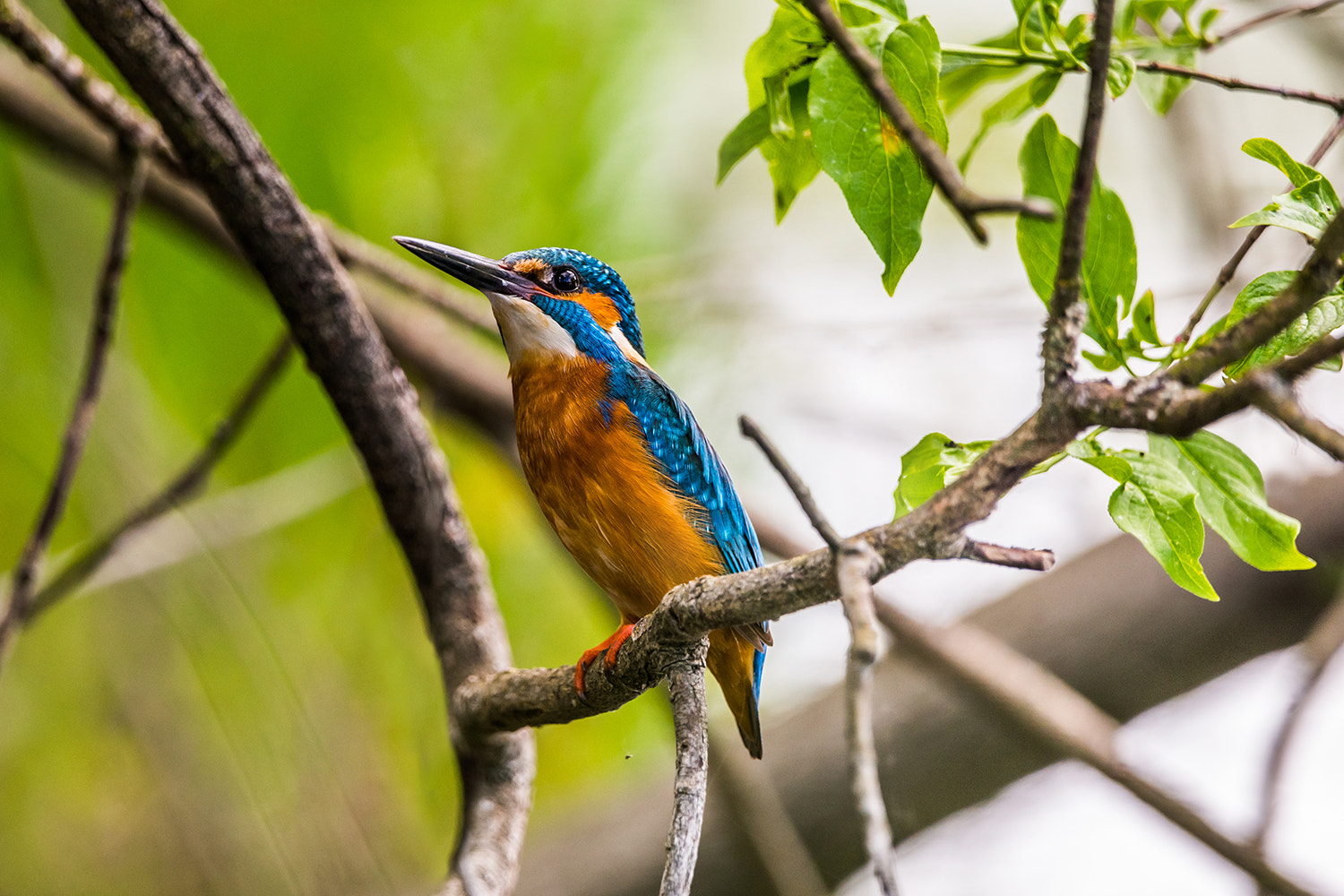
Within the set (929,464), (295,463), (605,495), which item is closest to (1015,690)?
(605,495)

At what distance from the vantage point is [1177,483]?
1158mm

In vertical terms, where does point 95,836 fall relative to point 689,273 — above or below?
below

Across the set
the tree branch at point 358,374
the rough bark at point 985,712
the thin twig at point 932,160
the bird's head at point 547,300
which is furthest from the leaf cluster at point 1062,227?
the rough bark at point 985,712

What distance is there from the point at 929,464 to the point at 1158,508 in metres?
0.25

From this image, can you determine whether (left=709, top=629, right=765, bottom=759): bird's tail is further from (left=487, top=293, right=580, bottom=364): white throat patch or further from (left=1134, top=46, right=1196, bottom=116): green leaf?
(left=1134, top=46, right=1196, bottom=116): green leaf

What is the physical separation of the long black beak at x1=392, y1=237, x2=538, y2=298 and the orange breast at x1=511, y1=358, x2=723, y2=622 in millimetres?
186

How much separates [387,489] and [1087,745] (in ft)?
5.95

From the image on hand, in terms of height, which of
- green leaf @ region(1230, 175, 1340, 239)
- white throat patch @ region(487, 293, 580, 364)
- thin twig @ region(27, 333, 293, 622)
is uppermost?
thin twig @ region(27, 333, 293, 622)

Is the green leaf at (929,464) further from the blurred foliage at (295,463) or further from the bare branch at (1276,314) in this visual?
the blurred foliage at (295,463)

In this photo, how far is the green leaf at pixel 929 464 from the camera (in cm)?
122

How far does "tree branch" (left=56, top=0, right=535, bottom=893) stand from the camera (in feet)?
5.97

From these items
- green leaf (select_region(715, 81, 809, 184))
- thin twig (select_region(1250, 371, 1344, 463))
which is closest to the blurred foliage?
green leaf (select_region(715, 81, 809, 184))

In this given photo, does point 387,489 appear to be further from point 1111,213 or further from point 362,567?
point 362,567

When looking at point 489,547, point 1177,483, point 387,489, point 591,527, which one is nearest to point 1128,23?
point 1177,483
